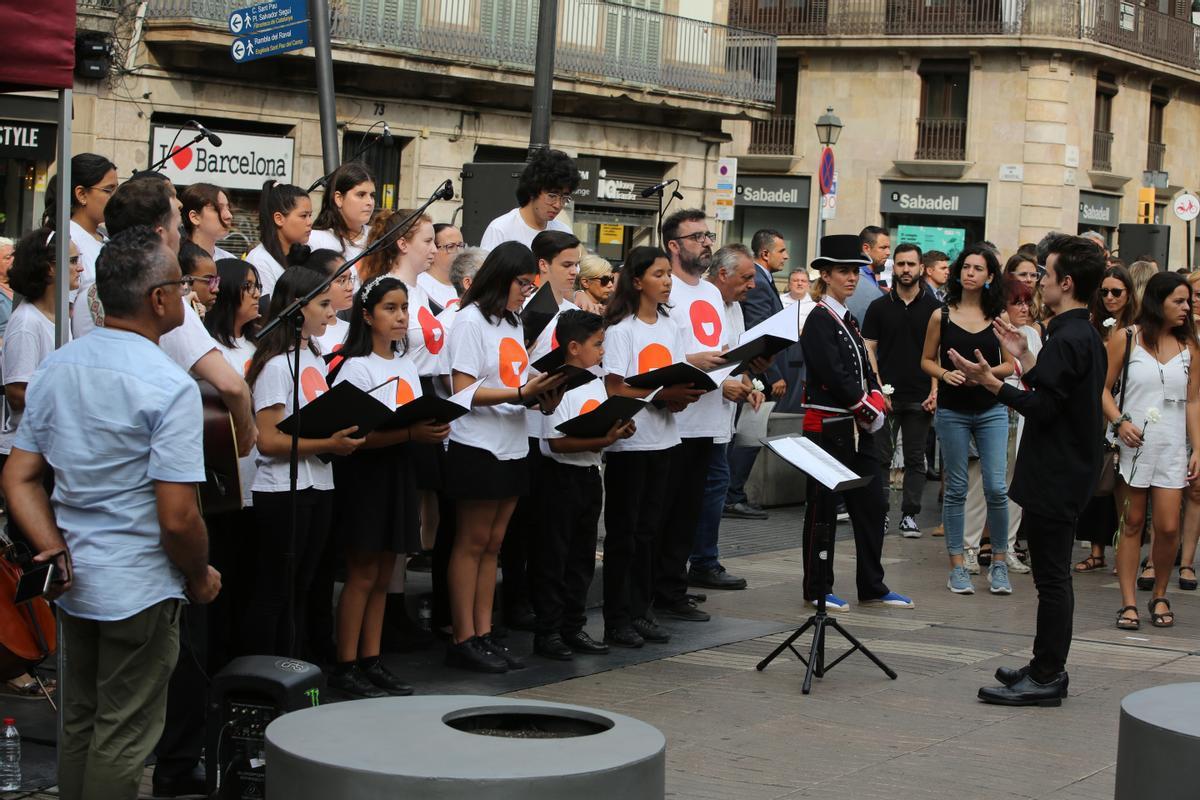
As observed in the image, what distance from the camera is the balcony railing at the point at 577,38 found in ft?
80.2

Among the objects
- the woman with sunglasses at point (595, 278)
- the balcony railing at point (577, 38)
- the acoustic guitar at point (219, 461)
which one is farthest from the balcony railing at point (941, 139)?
the acoustic guitar at point (219, 461)

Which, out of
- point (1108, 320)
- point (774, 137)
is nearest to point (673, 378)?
point (1108, 320)

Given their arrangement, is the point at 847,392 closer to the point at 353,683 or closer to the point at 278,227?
the point at 278,227

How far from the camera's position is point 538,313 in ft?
28.3

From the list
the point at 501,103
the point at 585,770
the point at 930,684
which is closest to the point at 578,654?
the point at 930,684

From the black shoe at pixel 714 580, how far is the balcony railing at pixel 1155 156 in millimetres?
36652

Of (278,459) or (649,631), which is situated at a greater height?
(278,459)

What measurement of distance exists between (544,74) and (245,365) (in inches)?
271

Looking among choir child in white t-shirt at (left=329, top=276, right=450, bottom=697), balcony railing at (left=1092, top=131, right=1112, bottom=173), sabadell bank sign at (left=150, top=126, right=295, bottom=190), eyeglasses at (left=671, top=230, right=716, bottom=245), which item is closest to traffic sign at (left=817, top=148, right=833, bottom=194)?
sabadell bank sign at (left=150, top=126, right=295, bottom=190)

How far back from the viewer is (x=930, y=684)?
8.43 m

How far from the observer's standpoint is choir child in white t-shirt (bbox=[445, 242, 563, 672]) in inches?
311

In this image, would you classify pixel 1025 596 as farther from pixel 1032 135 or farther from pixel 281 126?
pixel 1032 135

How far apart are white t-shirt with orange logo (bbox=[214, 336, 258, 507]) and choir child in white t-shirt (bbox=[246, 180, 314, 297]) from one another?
1411mm

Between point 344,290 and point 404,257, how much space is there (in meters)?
1.08
